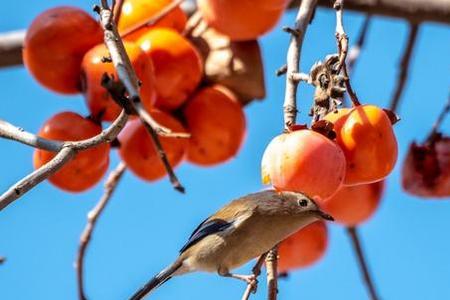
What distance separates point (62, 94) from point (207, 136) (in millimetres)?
277

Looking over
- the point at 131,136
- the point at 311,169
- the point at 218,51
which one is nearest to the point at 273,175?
the point at 311,169

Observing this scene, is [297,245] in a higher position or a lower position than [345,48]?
lower

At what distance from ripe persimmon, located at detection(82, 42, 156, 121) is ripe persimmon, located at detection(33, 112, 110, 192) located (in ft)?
0.10

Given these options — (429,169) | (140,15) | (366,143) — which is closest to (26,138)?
(366,143)

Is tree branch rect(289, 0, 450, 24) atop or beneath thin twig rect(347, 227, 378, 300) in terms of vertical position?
atop

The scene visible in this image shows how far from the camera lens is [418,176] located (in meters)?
2.01

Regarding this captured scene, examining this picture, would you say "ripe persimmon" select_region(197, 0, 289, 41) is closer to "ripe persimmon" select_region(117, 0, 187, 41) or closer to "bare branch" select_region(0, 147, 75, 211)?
"ripe persimmon" select_region(117, 0, 187, 41)

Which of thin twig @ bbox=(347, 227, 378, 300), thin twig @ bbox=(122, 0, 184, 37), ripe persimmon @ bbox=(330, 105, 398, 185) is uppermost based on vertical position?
thin twig @ bbox=(122, 0, 184, 37)

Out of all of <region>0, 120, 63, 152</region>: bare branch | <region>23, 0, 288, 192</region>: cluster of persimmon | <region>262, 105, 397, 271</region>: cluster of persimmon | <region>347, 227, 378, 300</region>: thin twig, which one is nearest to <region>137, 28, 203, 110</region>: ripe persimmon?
<region>23, 0, 288, 192</region>: cluster of persimmon

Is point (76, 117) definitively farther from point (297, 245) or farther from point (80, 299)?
point (297, 245)

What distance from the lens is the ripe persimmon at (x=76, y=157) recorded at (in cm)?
178

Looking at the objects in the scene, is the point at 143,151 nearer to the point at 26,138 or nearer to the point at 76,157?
the point at 76,157

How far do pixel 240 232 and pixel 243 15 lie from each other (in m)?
0.55

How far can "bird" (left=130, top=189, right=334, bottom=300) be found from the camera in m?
1.45
